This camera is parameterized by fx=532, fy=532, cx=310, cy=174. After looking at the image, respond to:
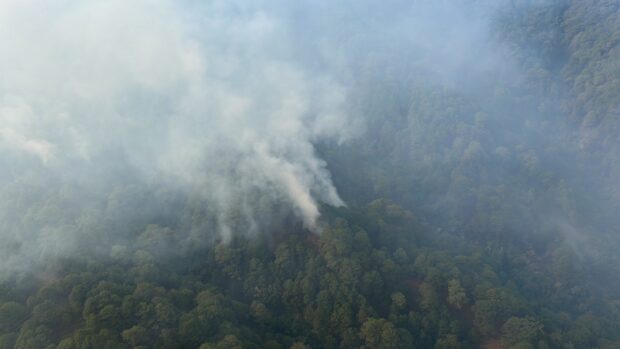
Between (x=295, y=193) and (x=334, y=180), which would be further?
(x=334, y=180)

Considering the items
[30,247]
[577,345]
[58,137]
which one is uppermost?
[58,137]

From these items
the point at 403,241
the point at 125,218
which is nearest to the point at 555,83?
the point at 403,241

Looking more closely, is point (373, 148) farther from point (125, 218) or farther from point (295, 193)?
point (125, 218)

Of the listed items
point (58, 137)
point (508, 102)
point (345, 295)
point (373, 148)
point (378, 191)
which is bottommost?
point (345, 295)

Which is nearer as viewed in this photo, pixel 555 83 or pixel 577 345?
pixel 577 345

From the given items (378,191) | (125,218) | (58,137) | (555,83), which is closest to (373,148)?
(378,191)

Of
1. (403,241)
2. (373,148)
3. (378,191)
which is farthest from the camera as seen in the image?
(373,148)

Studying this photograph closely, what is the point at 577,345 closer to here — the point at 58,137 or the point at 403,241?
the point at 403,241

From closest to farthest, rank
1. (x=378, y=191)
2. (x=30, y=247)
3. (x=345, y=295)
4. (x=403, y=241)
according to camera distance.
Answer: (x=345, y=295) → (x=30, y=247) → (x=403, y=241) → (x=378, y=191)

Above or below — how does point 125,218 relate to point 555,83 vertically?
below
